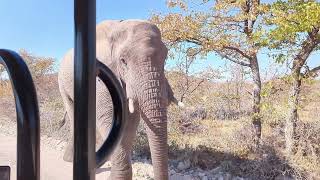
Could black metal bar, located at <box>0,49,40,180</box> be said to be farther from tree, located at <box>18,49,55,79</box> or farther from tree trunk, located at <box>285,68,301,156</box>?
tree, located at <box>18,49,55,79</box>

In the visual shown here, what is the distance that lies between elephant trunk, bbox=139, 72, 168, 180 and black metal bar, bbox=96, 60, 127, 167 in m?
1.98

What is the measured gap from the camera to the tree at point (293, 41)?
3.58 metres

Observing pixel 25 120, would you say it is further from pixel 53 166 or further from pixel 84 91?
pixel 53 166

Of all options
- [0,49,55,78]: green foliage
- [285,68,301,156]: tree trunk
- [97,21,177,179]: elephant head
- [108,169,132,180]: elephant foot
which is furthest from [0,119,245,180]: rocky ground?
[0,49,55,78]: green foliage

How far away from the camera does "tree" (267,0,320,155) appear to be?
3580 mm

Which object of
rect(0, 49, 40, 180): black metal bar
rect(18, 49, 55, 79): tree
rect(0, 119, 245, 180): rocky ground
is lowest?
rect(0, 119, 245, 180): rocky ground

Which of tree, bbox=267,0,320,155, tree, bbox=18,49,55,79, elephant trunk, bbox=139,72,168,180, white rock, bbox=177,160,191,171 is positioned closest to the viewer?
elephant trunk, bbox=139,72,168,180

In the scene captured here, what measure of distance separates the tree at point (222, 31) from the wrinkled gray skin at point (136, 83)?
1.50 meters

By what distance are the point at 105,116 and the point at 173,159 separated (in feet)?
6.63

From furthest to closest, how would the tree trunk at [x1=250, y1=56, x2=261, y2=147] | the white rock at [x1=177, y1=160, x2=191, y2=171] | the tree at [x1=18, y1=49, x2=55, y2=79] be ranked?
the tree at [x1=18, y1=49, x2=55, y2=79] → the tree trunk at [x1=250, y1=56, x2=261, y2=147] → the white rock at [x1=177, y1=160, x2=191, y2=171]

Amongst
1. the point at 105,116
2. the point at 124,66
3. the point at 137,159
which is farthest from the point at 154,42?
the point at 137,159

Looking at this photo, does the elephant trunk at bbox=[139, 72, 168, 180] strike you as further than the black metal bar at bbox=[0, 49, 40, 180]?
Yes

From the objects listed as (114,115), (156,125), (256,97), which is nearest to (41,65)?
(256,97)

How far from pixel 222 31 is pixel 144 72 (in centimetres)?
203
